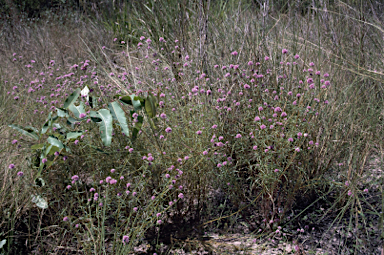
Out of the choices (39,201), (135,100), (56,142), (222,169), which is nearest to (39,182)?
(39,201)

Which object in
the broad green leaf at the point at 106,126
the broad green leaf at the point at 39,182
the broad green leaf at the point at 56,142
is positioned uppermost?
the broad green leaf at the point at 106,126

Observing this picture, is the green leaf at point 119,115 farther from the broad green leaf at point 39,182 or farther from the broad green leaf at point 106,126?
the broad green leaf at point 39,182

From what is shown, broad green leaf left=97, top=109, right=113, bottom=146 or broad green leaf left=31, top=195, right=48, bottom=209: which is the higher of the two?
broad green leaf left=97, top=109, right=113, bottom=146

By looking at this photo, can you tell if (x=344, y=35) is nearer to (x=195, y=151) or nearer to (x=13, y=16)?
(x=195, y=151)

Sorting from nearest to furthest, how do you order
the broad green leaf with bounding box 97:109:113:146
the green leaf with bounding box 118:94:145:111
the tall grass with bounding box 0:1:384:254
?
the broad green leaf with bounding box 97:109:113:146 < the green leaf with bounding box 118:94:145:111 < the tall grass with bounding box 0:1:384:254

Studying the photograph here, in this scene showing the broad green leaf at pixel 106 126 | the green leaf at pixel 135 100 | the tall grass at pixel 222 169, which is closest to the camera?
the broad green leaf at pixel 106 126

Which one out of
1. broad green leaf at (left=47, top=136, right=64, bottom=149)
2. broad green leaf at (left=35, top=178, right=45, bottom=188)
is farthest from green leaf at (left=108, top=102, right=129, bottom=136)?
broad green leaf at (left=35, top=178, right=45, bottom=188)

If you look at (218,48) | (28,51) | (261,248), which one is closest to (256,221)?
(261,248)

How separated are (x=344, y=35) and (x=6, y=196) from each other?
2685 millimetres

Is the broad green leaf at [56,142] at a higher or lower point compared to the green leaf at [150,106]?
lower

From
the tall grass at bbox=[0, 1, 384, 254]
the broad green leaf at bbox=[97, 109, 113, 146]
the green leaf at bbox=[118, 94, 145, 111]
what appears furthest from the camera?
the tall grass at bbox=[0, 1, 384, 254]

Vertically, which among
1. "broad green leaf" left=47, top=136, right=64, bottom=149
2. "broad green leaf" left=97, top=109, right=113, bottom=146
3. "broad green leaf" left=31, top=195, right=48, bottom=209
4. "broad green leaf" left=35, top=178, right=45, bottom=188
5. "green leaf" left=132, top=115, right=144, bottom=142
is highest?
"broad green leaf" left=97, top=109, right=113, bottom=146

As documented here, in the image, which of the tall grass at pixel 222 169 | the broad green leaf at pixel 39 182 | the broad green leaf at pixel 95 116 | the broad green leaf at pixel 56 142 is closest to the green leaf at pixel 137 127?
the tall grass at pixel 222 169

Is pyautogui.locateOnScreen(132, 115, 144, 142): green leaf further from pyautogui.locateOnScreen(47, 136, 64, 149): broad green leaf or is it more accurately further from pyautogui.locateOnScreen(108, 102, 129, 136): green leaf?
pyautogui.locateOnScreen(47, 136, 64, 149): broad green leaf
